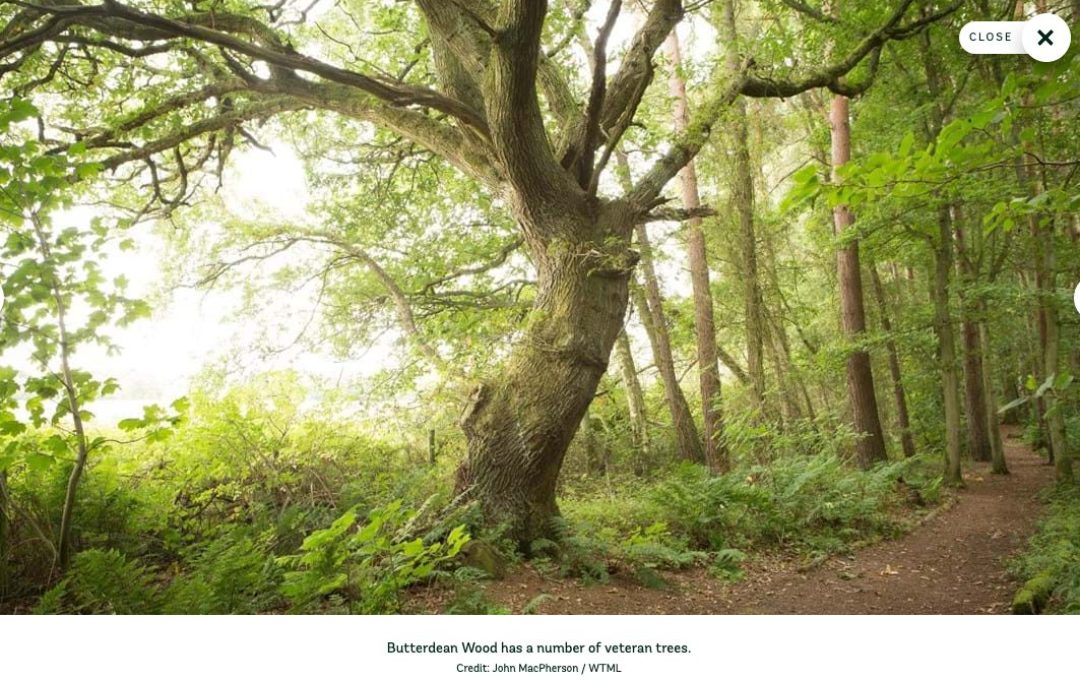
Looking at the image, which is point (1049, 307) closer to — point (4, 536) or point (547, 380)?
point (547, 380)

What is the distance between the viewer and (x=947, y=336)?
682 centimetres

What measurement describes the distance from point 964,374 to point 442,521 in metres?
9.00

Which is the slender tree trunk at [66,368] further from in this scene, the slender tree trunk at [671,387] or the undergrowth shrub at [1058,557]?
the slender tree trunk at [671,387]

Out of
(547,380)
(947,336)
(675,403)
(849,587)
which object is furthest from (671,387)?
(849,587)

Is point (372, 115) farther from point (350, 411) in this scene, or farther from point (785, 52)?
point (785, 52)

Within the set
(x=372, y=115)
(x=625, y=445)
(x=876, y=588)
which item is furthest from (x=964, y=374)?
(x=372, y=115)

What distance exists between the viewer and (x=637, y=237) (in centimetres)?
853

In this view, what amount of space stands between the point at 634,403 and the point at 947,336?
392 centimetres

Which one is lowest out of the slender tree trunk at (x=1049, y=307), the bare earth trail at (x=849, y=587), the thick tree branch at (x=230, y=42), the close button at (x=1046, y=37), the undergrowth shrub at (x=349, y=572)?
the bare earth trail at (x=849, y=587)

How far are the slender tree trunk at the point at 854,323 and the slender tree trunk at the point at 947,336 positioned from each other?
85 centimetres

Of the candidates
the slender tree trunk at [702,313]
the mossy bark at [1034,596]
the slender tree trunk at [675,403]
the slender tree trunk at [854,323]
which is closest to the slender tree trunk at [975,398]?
the slender tree trunk at [854,323]

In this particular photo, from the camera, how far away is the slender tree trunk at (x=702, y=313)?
8.20 metres

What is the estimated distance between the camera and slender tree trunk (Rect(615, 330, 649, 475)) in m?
8.41

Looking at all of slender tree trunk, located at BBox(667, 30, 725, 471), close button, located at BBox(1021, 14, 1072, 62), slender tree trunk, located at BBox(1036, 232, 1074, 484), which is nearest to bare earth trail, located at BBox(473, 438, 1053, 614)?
slender tree trunk, located at BBox(1036, 232, 1074, 484)
